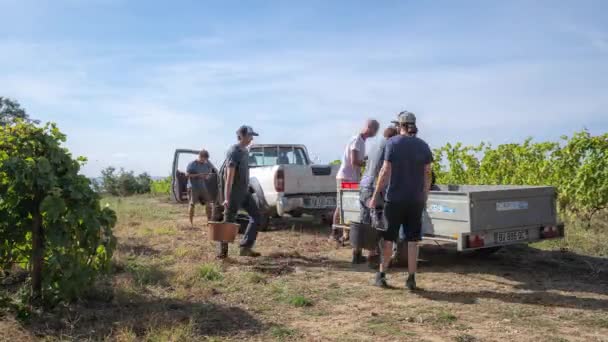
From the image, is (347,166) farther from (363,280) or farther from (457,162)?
(457,162)

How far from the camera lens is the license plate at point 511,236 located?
630 cm

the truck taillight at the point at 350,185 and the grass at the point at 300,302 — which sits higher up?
the truck taillight at the point at 350,185

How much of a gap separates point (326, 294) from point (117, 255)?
3384 mm

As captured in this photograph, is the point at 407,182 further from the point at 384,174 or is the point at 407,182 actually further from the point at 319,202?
the point at 319,202

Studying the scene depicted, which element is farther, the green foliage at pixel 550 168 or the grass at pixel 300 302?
the green foliage at pixel 550 168

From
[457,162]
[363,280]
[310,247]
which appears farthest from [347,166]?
[457,162]

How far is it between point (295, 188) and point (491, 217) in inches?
196

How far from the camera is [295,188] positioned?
34.8ft

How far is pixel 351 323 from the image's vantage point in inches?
178

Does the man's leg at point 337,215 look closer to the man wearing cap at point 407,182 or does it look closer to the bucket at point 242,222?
the bucket at point 242,222

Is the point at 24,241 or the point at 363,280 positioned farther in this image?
the point at 363,280

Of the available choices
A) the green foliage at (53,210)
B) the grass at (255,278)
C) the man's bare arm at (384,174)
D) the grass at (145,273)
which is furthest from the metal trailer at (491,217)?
the green foliage at (53,210)

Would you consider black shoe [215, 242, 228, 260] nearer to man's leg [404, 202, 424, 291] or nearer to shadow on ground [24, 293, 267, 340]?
shadow on ground [24, 293, 267, 340]

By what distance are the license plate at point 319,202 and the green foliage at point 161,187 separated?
21.7 meters
